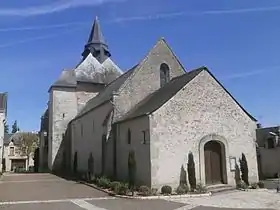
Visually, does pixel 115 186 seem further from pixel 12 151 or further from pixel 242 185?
pixel 12 151

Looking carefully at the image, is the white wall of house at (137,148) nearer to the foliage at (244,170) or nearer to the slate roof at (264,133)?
the foliage at (244,170)

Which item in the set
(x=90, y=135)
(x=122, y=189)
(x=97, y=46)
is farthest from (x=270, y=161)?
(x=97, y=46)

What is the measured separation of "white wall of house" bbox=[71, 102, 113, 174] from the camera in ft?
84.5

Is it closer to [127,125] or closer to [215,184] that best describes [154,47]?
[127,125]

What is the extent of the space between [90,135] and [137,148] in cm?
1103

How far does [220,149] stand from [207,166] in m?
1.40

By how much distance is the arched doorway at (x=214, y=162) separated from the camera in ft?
61.6

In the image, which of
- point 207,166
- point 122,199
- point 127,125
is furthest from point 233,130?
point 122,199

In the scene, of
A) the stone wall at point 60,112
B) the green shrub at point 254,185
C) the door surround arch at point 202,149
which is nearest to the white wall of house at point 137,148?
the door surround arch at point 202,149

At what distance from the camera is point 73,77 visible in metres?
39.9

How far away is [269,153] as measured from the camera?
34.2 metres

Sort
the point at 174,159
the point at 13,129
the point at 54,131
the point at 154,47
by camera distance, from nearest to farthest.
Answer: the point at 174,159 < the point at 154,47 < the point at 54,131 < the point at 13,129

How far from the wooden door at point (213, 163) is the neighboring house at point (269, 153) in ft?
50.2

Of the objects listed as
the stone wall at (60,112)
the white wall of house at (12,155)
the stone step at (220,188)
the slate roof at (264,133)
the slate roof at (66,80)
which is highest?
the slate roof at (66,80)
